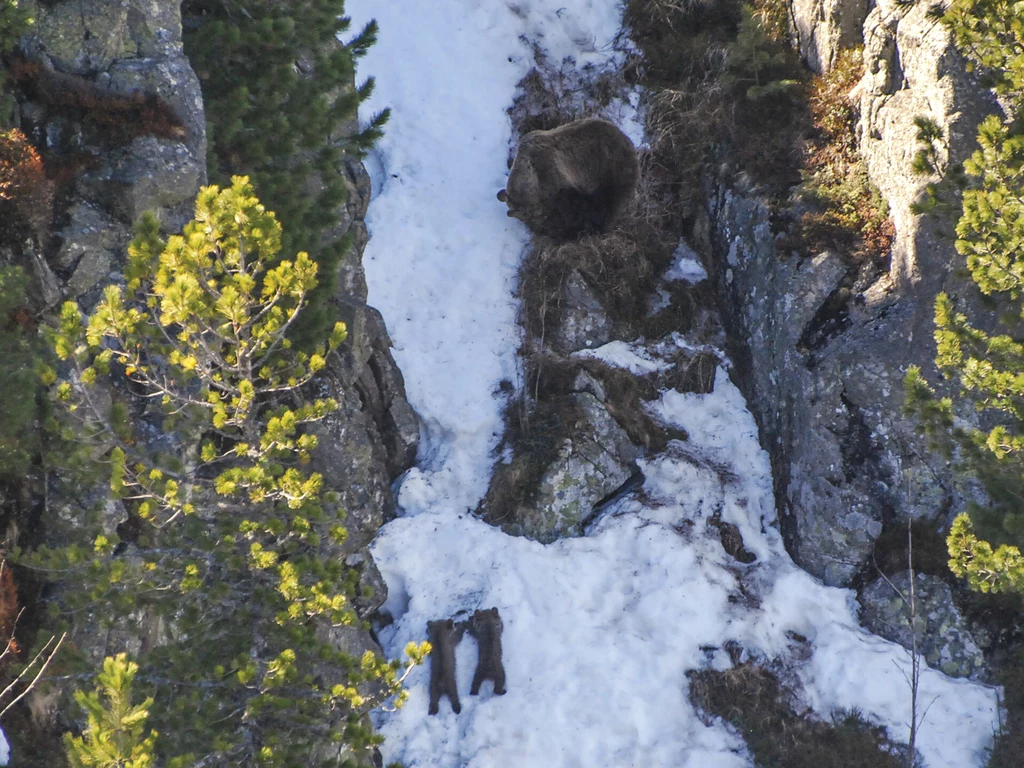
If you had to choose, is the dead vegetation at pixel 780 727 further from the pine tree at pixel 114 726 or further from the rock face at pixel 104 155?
the pine tree at pixel 114 726

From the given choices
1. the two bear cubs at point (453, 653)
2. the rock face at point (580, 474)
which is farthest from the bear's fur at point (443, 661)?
the rock face at point (580, 474)

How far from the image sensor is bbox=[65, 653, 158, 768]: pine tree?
3951 mm

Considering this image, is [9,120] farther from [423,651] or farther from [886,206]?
[886,206]

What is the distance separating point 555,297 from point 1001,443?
7.26m

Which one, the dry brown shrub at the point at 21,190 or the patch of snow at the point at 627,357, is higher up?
the patch of snow at the point at 627,357

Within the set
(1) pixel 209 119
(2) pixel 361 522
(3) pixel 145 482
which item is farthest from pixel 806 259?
(3) pixel 145 482

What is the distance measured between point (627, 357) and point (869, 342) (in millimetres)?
3581

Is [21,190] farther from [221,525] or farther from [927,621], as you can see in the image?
[927,621]

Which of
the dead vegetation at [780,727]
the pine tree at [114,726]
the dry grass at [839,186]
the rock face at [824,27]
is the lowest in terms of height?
the pine tree at [114,726]

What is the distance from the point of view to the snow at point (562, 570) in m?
8.62

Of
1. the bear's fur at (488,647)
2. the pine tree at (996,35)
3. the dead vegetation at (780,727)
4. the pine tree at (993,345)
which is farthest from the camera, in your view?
the bear's fur at (488,647)

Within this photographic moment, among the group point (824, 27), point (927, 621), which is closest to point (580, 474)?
point (927, 621)

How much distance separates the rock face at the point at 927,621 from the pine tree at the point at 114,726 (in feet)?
26.8

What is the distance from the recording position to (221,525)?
600 cm
